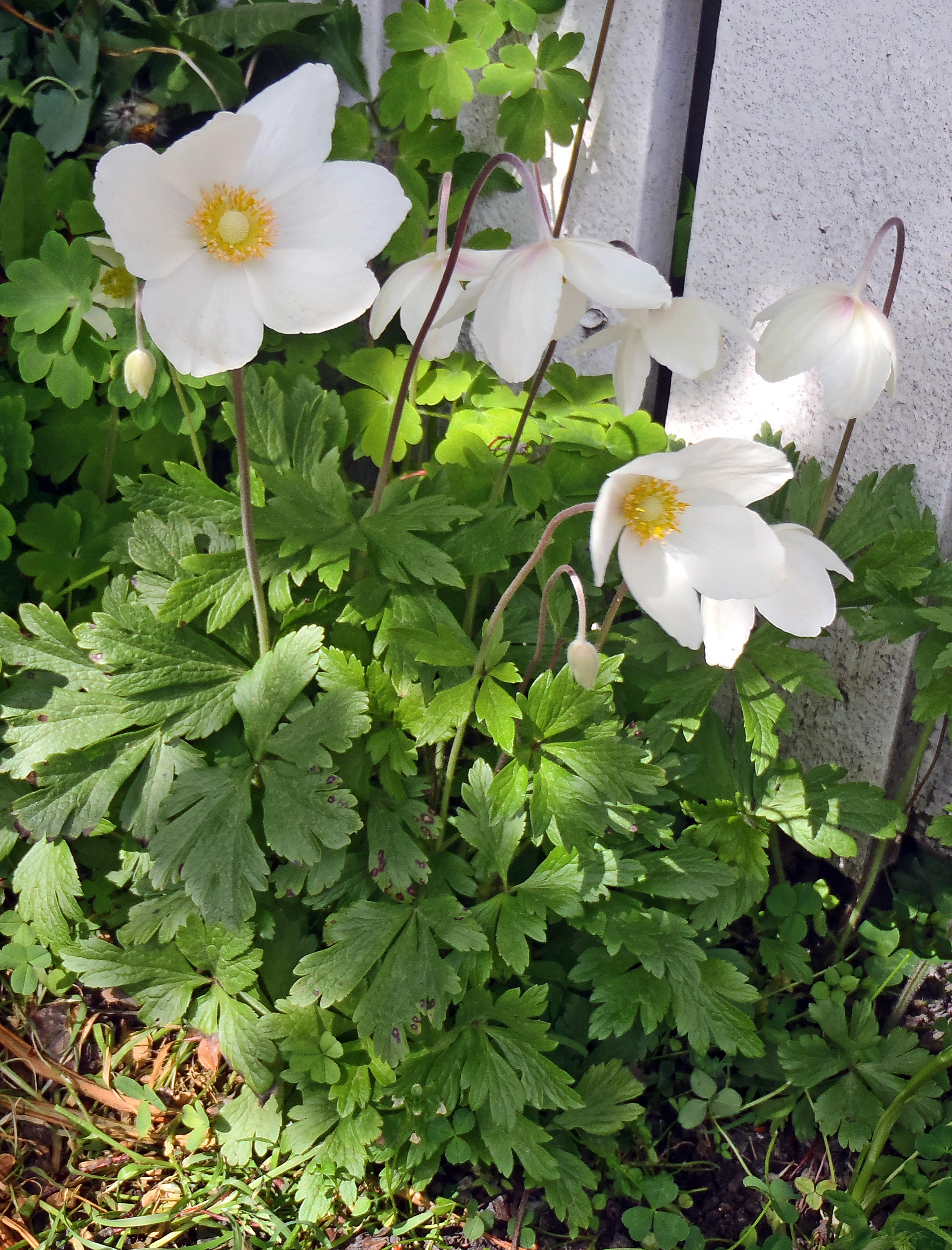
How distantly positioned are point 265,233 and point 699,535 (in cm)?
63

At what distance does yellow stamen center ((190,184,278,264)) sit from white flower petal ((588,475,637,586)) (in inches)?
19.5

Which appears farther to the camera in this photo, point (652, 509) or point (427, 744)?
point (427, 744)

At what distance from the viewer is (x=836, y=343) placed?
1.33 meters

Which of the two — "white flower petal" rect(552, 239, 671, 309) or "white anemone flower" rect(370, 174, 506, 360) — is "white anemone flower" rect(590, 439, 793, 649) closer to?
"white flower petal" rect(552, 239, 671, 309)

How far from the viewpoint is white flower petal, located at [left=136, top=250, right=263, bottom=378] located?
1.08 metres

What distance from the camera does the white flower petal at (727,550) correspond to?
1154mm

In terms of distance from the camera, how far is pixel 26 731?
5.08 feet

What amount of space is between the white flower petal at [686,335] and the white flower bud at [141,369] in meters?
0.71

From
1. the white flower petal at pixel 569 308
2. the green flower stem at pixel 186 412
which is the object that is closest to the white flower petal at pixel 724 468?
the white flower petal at pixel 569 308

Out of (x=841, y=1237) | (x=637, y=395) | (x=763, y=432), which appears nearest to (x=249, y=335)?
(x=637, y=395)

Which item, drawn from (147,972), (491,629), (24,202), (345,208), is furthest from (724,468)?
(24,202)

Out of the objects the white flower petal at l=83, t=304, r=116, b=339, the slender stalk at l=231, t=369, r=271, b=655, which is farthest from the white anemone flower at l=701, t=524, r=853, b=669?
the white flower petal at l=83, t=304, r=116, b=339

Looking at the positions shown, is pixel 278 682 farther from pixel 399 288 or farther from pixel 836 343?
pixel 836 343

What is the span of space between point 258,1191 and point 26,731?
85 centimetres
